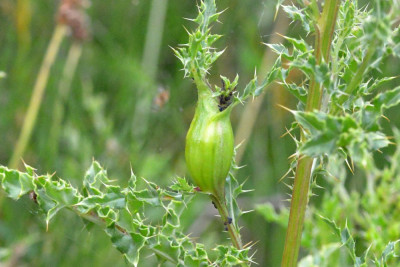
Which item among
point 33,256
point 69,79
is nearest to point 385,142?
point 33,256

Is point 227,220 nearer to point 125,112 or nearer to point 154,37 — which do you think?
point 125,112

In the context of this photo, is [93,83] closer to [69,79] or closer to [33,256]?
[69,79]

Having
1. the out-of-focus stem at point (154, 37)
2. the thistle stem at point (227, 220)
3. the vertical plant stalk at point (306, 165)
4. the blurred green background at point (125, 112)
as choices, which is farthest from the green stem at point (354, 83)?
the out-of-focus stem at point (154, 37)

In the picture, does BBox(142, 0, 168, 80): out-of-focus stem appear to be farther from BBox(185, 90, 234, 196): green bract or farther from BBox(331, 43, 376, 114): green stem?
BBox(331, 43, 376, 114): green stem

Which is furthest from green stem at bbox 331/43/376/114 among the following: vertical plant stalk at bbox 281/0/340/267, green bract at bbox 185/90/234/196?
green bract at bbox 185/90/234/196

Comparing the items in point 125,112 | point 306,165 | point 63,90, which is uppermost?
point 306,165

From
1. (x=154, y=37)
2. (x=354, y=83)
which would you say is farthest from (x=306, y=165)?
(x=154, y=37)
